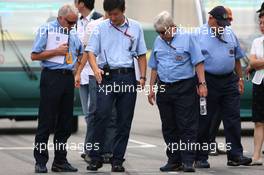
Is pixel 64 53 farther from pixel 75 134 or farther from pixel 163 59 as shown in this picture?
pixel 75 134

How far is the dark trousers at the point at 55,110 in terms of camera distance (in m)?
11.4

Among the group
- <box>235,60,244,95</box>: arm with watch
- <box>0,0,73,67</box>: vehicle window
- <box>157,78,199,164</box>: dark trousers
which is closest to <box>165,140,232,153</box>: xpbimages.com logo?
<box>157,78,199,164</box>: dark trousers

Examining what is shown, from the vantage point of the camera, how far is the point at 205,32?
12.2m

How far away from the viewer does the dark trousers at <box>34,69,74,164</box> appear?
37.4 ft

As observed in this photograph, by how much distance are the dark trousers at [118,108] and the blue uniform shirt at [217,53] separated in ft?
3.70

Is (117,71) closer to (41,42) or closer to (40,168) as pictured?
(41,42)

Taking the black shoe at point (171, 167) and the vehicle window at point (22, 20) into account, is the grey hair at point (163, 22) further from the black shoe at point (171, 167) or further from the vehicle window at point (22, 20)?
the vehicle window at point (22, 20)

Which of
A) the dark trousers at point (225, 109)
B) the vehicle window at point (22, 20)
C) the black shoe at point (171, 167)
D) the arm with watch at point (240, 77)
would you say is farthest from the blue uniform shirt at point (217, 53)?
the vehicle window at point (22, 20)

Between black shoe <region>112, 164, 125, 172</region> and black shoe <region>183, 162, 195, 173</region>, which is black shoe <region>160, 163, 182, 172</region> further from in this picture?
black shoe <region>112, 164, 125, 172</region>

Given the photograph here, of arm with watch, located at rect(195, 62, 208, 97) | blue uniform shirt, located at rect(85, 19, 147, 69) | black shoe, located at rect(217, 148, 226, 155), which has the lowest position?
black shoe, located at rect(217, 148, 226, 155)

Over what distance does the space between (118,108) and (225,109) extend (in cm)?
156

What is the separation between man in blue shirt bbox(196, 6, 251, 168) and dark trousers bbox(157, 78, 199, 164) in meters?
0.46

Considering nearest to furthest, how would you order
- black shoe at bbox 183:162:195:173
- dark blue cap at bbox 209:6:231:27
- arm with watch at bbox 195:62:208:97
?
black shoe at bbox 183:162:195:173
arm with watch at bbox 195:62:208:97
dark blue cap at bbox 209:6:231:27

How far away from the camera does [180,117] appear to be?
38.1ft
